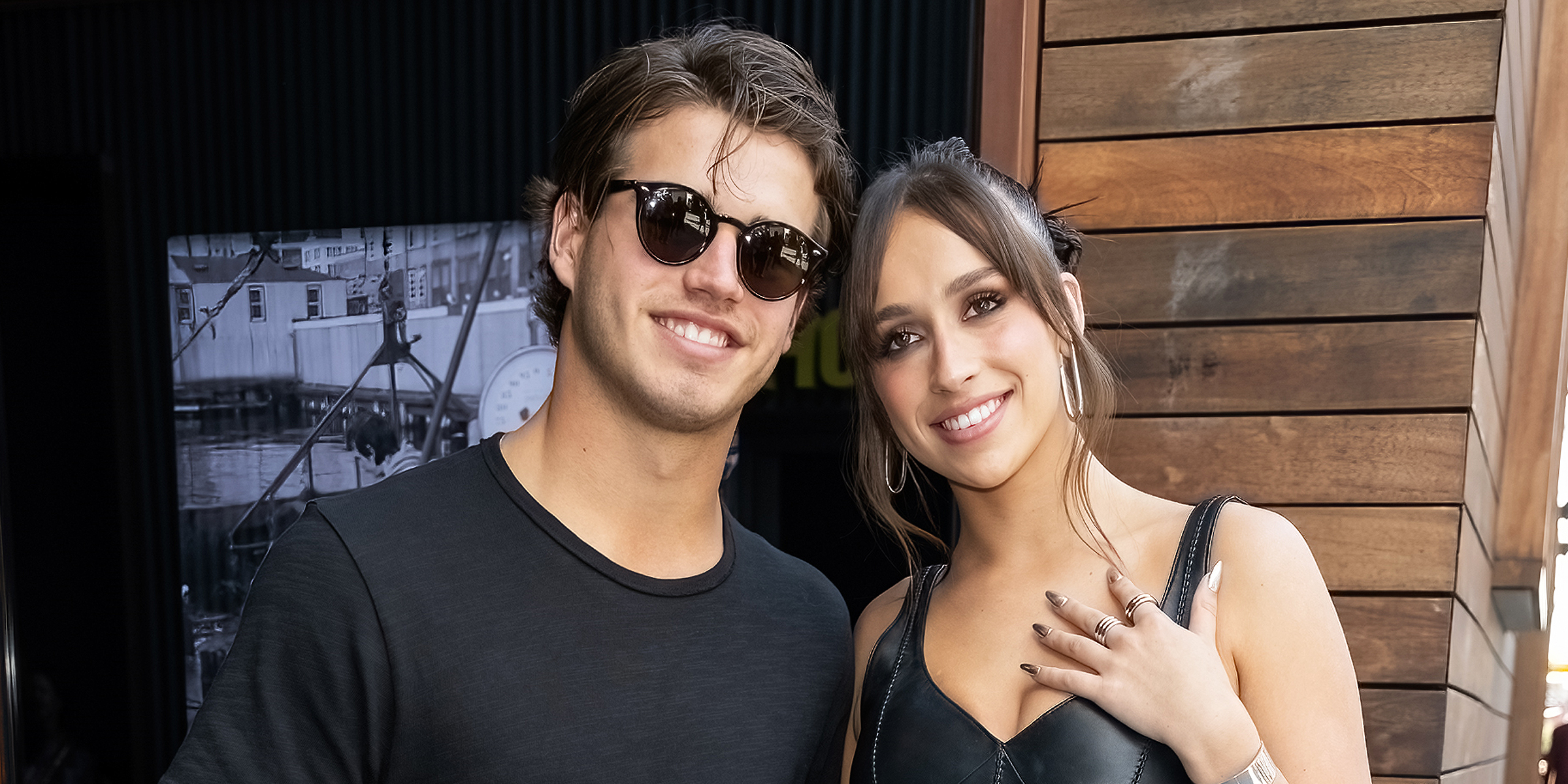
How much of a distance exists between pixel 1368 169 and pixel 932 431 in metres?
1.38

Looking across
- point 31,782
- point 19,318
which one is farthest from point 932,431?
point 31,782

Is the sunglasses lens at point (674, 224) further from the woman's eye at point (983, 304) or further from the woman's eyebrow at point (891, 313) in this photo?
the woman's eye at point (983, 304)

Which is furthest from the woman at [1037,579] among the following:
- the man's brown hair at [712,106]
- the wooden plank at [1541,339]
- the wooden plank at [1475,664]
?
the wooden plank at [1541,339]

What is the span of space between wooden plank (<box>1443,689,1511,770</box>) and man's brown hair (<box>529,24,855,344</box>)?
186cm

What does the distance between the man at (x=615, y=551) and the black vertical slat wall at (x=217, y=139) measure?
136 centimetres

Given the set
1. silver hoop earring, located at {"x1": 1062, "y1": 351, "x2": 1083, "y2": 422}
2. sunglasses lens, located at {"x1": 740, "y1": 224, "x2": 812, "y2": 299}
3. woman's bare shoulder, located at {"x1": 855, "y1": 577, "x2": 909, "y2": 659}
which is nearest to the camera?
sunglasses lens, located at {"x1": 740, "y1": 224, "x2": 812, "y2": 299}

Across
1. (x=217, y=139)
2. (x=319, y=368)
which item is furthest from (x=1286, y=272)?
(x=217, y=139)

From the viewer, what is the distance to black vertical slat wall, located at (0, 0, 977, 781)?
3.37m

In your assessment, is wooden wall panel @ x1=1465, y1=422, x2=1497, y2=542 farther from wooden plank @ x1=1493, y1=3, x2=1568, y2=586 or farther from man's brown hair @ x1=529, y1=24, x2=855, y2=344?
man's brown hair @ x1=529, y1=24, x2=855, y2=344

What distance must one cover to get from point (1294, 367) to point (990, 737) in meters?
1.31

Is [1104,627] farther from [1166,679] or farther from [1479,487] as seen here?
[1479,487]

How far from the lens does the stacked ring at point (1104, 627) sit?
161 cm

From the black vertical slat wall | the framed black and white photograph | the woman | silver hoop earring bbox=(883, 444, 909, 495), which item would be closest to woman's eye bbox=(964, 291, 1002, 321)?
the woman

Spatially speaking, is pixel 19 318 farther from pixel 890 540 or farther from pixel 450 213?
pixel 890 540
